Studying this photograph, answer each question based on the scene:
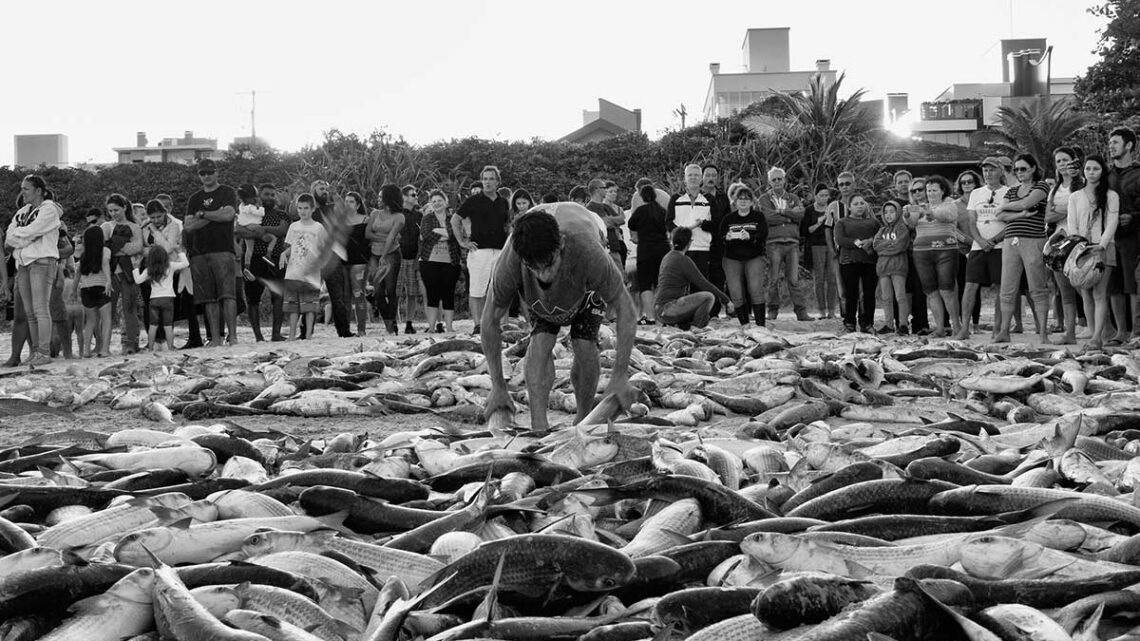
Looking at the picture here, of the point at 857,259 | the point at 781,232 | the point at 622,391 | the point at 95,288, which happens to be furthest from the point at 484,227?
the point at 622,391

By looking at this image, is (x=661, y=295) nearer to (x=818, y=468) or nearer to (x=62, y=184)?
(x=818, y=468)

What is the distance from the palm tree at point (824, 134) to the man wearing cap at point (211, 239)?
14.0 metres

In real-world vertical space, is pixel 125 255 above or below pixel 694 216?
below

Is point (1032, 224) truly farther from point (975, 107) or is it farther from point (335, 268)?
point (975, 107)

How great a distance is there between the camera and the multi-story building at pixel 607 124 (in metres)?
53.3

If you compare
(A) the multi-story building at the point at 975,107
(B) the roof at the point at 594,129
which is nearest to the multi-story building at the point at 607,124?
(B) the roof at the point at 594,129

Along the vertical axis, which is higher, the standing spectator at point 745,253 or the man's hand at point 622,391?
the standing spectator at point 745,253

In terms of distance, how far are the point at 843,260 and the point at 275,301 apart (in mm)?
7744

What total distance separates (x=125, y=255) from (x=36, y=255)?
5.72ft

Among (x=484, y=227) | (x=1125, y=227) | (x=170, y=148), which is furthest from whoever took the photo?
(x=170, y=148)

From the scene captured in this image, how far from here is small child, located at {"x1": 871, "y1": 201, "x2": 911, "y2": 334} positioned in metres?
14.6

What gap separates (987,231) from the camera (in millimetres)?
13461

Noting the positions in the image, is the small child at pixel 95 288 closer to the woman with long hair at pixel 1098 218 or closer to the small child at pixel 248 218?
the small child at pixel 248 218

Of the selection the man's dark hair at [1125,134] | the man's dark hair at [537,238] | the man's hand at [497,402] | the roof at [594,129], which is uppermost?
the roof at [594,129]
